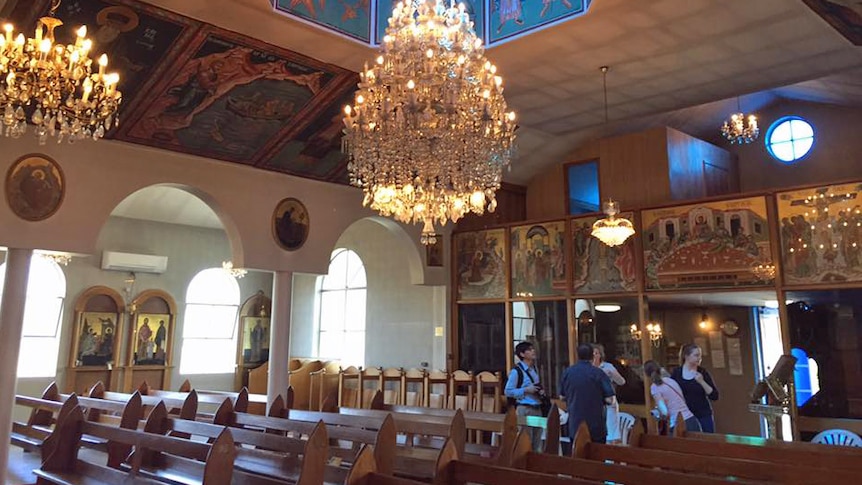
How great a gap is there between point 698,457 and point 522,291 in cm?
729

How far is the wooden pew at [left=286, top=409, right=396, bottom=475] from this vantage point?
3.84 m

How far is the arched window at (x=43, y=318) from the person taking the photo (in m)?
12.4

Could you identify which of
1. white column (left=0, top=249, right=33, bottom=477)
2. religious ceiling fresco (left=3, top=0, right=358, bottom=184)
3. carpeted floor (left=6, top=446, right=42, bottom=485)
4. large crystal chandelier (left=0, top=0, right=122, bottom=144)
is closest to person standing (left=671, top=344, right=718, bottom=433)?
religious ceiling fresco (left=3, top=0, right=358, bottom=184)

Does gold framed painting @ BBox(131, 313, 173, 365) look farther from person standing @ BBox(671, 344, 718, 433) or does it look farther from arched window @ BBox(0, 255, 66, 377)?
person standing @ BBox(671, 344, 718, 433)

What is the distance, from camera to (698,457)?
3684 mm

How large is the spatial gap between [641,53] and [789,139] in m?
6.23

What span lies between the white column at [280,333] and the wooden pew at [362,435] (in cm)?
305

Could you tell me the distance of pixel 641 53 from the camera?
24.6ft

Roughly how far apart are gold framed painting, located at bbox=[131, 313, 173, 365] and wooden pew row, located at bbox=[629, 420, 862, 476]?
39.8 feet

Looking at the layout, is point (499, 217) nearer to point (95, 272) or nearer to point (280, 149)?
point (280, 149)

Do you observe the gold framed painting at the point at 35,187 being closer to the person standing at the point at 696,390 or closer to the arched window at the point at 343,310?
the person standing at the point at 696,390

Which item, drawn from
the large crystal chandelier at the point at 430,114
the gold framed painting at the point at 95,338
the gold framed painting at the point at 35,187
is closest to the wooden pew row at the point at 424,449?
the large crystal chandelier at the point at 430,114

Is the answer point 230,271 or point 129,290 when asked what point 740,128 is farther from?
point 129,290

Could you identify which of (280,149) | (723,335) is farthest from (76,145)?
(723,335)
